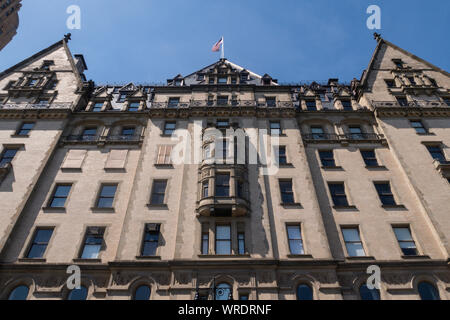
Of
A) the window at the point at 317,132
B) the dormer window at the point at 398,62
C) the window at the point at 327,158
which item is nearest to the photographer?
the window at the point at 327,158

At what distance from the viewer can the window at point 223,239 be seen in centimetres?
2059

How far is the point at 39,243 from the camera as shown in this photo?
21.3 m

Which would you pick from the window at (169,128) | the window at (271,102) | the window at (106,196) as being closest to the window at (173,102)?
the window at (169,128)

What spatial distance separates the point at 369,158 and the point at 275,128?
8.93 meters

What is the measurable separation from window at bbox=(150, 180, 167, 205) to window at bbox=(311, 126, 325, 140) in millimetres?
15165

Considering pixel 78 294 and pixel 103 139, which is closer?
pixel 78 294

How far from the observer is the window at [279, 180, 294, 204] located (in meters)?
23.9

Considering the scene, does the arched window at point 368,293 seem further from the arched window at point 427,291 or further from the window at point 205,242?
the window at point 205,242

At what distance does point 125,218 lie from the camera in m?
21.9

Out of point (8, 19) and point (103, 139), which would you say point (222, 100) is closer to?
point (103, 139)

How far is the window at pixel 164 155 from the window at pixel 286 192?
9688mm

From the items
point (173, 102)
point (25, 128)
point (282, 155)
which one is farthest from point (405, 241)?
point (25, 128)
